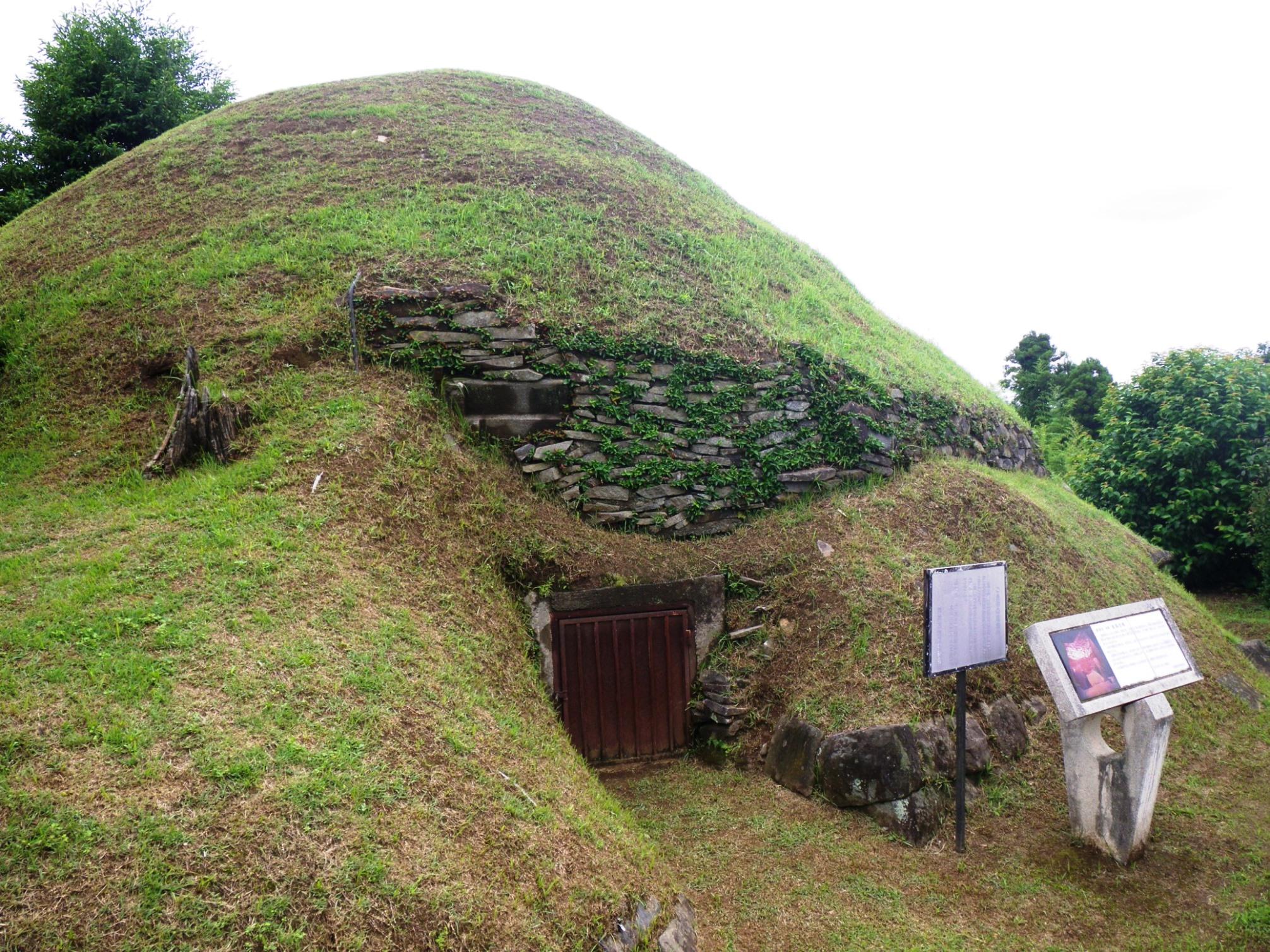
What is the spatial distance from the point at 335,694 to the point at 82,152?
15258 mm

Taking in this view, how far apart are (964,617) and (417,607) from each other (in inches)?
151

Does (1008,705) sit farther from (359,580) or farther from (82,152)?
(82,152)

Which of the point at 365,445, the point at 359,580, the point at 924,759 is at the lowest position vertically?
the point at 924,759

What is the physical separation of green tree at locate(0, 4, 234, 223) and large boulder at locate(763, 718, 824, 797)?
51.7 feet

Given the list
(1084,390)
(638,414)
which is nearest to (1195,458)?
(638,414)

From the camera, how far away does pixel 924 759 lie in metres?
5.88

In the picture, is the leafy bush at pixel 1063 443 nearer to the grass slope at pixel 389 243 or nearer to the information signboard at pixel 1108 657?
the grass slope at pixel 389 243

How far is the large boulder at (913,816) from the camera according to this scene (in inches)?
220

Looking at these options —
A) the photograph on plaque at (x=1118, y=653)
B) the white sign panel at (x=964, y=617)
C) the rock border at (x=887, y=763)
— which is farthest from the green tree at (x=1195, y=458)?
the white sign panel at (x=964, y=617)

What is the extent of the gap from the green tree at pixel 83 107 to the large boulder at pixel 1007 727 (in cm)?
1703

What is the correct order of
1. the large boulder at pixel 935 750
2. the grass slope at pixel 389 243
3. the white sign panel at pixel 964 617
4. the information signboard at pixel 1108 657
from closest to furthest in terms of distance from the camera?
1. the information signboard at pixel 1108 657
2. the white sign panel at pixel 964 617
3. the large boulder at pixel 935 750
4. the grass slope at pixel 389 243

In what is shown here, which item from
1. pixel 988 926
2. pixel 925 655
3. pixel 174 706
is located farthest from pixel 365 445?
pixel 988 926

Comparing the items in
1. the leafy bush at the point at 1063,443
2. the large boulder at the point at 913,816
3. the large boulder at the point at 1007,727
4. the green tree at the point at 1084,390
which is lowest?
the large boulder at the point at 913,816

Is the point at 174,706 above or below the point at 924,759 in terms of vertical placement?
above
